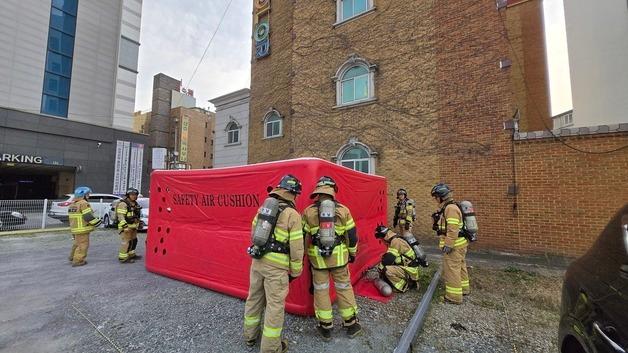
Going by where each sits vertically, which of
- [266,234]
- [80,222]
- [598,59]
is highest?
[598,59]

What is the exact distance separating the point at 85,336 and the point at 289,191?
3144mm

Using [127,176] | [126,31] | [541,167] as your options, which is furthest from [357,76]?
[126,31]

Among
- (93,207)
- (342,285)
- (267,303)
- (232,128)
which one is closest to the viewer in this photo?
(267,303)

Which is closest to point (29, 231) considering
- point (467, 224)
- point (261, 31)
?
point (261, 31)

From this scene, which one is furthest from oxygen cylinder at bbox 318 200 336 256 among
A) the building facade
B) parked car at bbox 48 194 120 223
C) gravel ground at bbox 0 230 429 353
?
the building facade

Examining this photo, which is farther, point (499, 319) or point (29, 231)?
point (29, 231)

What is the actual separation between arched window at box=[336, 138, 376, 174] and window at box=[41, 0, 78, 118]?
26934 mm

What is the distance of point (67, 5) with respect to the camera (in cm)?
2555

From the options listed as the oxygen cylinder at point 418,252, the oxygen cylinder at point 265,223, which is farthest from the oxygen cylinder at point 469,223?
the oxygen cylinder at point 265,223

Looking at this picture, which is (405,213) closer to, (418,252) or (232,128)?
(418,252)

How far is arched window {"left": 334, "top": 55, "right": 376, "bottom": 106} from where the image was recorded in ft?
37.1

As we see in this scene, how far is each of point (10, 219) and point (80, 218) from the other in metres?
9.06

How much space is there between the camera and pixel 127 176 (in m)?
27.3

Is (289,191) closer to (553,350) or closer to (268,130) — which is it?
(553,350)
